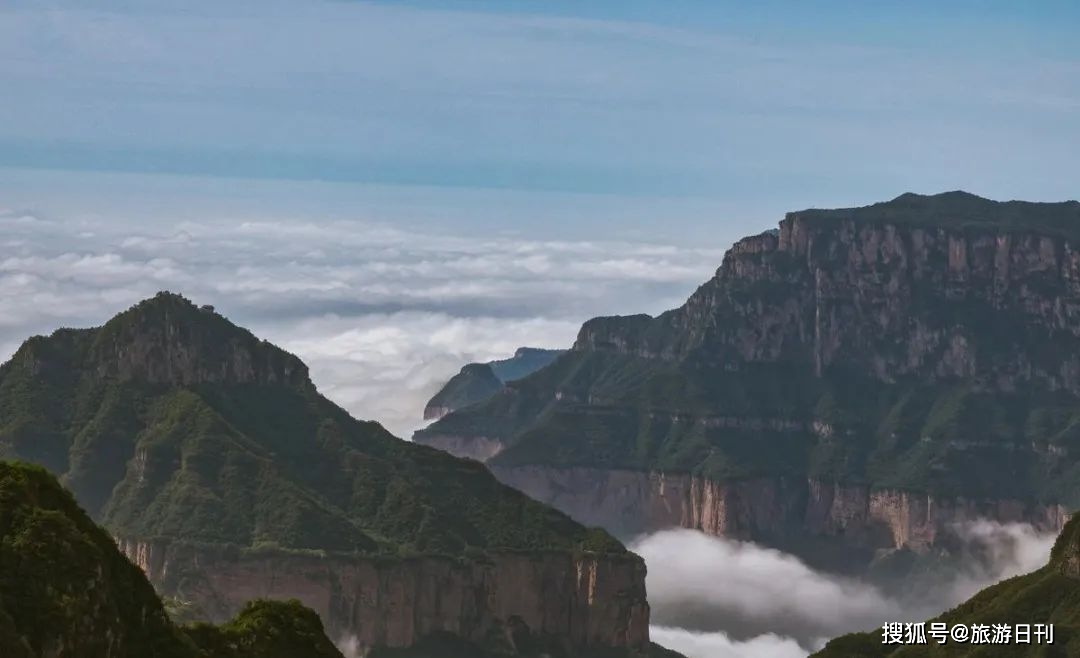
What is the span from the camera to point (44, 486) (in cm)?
11331

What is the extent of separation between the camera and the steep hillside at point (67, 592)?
4090 inches

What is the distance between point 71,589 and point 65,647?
2.89 meters

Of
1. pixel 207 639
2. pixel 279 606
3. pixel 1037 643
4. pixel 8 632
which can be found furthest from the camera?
pixel 1037 643

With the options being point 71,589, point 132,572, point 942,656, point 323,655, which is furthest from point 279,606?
point 942,656

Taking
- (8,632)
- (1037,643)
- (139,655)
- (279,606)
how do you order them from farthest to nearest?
(1037,643)
(279,606)
(139,655)
(8,632)

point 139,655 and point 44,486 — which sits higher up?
point 44,486

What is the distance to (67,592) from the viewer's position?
348 feet

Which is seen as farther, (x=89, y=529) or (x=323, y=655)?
(x=323, y=655)

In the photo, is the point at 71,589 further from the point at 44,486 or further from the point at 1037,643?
the point at 1037,643

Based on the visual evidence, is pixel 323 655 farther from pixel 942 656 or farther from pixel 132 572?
pixel 942 656

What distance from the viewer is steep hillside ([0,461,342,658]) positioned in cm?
10388

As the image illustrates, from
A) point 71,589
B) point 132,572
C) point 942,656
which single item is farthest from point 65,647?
point 942,656

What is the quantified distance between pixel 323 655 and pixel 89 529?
16.2 meters

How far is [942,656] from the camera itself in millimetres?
199250
